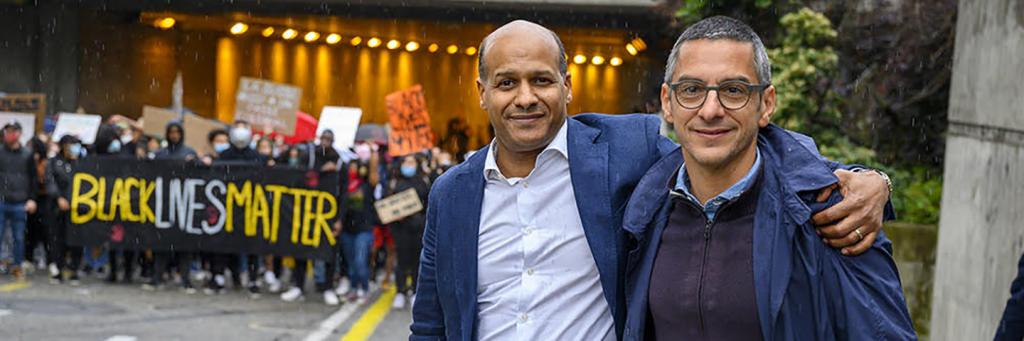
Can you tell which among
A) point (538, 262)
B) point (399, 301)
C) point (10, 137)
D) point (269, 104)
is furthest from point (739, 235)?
point (269, 104)

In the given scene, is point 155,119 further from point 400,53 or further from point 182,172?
point 400,53

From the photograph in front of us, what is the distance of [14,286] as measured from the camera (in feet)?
46.7

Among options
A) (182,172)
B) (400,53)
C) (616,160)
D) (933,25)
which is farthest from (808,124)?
(400,53)

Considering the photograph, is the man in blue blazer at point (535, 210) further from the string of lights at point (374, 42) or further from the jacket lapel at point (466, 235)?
the string of lights at point (374, 42)

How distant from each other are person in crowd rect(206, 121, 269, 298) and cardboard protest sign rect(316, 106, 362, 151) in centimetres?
285

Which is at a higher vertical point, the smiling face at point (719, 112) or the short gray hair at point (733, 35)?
the short gray hair at point (733, 35)

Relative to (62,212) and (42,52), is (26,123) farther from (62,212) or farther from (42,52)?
(42,52)

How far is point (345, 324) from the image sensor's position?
1235cm

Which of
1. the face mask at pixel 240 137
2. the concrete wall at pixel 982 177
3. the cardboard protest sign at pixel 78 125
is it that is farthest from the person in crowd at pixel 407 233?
the cardboard protest sign at pixel 78 125

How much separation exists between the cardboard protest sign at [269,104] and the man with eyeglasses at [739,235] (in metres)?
15.7

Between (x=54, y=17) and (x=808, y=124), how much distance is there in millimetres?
20538

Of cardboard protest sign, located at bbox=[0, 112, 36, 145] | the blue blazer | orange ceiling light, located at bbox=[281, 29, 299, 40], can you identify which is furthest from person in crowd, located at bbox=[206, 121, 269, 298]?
orange ceiling light, located at bbox=[281, 29, 299, 40]

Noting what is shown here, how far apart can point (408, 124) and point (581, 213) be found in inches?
495

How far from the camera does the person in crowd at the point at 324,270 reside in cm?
1398
